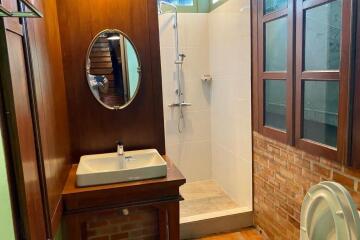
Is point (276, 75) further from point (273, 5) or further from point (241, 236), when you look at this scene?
point (241, 236)

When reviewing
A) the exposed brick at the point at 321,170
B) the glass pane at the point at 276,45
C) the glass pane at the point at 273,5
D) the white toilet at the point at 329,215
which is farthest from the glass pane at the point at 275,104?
the white toilet at the point at 329,215

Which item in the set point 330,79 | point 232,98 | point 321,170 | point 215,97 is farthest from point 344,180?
point 215,97

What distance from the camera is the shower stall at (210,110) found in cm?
263

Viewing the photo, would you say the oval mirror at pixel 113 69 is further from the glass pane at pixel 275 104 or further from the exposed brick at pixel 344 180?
the exposed brick at pixel 344 180

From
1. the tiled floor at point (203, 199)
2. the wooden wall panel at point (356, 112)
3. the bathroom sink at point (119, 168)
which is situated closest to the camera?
the wooden wall panel at point (356, 112)

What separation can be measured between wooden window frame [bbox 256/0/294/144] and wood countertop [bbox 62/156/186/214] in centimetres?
81

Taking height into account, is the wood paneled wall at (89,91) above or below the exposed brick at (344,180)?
above

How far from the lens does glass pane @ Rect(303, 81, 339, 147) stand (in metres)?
1.64

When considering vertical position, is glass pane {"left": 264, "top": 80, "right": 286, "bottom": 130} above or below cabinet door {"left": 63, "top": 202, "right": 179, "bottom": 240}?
above

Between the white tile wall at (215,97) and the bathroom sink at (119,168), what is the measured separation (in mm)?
1021

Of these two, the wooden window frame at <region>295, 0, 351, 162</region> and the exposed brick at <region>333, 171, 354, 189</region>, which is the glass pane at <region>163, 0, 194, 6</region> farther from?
the exposed brick at <region>333, 171, 354, 189</region>

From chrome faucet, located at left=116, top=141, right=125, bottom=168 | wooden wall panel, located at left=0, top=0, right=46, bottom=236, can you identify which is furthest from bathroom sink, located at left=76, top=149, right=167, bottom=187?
wooden wall panel, located at left=0, top=0, right=46, bottom=236

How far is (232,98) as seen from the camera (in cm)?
291

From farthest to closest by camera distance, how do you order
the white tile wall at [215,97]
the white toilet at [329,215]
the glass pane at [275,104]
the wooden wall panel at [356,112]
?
1. the white tile wall at [215,97]
2. the glass pane at [275,104]
3. the wooden wall panel at [356,112]
4. the white toilet at [329,215]
